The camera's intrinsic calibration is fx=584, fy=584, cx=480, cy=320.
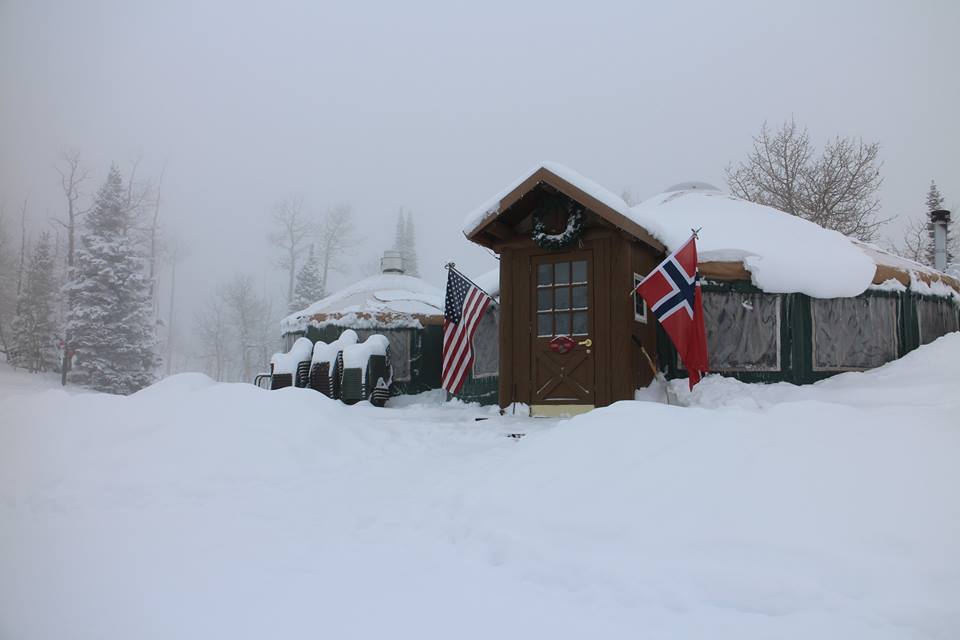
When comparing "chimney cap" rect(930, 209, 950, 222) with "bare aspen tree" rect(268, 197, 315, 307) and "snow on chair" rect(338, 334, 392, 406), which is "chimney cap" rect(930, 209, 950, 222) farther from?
"bare aspen tree" rect(268, 197, 315, 307)

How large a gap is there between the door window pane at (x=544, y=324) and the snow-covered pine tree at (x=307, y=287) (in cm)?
2355

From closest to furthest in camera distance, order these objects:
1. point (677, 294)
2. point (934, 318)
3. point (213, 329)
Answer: point (677, 294)
point (934, 318)
point (213, 329)

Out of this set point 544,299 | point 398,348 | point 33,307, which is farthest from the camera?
point 398,348

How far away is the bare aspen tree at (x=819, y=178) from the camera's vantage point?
20.2 meters

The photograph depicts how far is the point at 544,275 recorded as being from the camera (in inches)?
364

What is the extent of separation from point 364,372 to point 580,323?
5342 millimetres

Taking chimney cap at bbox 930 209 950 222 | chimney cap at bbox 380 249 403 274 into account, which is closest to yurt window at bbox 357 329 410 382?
chimney cap at bbox 380 249 403 274

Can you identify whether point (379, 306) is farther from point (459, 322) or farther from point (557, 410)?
point (557, 410)

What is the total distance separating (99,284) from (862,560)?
20.9m

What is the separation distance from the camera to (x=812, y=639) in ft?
7.59

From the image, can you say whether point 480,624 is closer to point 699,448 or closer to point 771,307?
point 699,448

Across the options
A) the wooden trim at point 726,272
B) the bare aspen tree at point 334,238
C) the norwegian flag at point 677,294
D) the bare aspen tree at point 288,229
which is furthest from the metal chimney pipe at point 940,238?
the bare aspen tree at point 288,229

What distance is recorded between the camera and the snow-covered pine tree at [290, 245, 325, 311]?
100 feet

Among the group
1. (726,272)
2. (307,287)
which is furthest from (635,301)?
A: (307,287)
